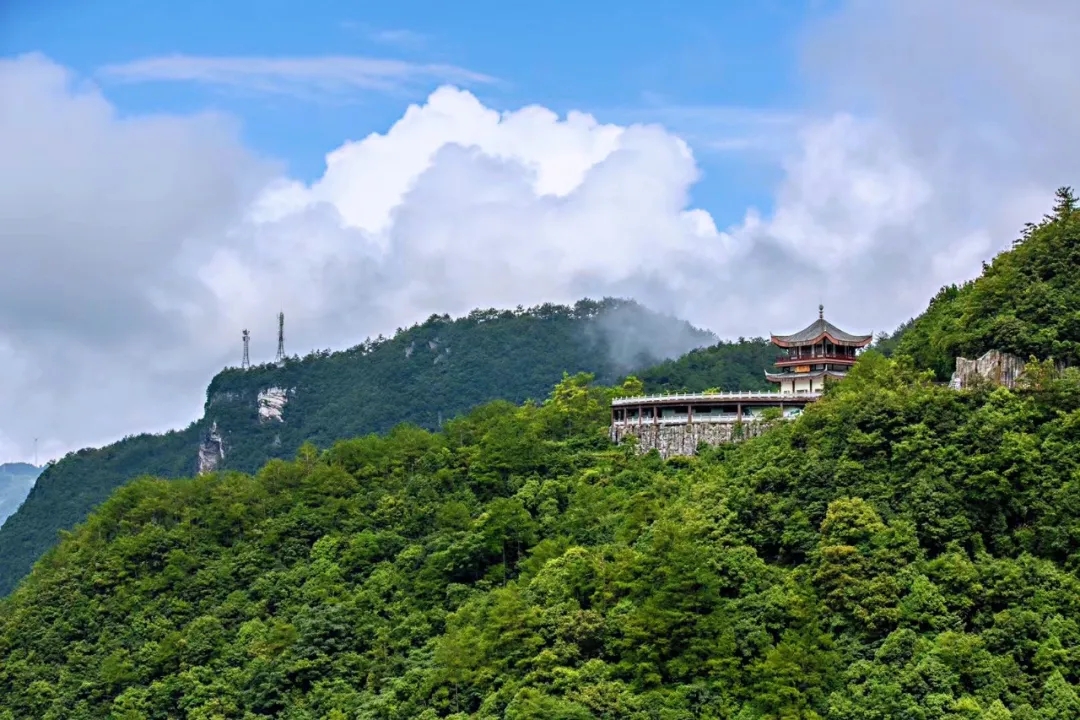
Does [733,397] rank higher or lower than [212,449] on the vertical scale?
lower

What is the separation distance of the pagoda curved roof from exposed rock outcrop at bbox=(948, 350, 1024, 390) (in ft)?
26.2

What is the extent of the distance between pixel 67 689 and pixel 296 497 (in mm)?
9303

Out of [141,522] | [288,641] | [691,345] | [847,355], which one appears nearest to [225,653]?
[288,641]

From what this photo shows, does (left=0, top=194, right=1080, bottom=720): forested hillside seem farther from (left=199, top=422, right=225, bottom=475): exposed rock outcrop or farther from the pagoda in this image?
(left=199, top=422, right=225, bottom=475): exposed rock outcrop

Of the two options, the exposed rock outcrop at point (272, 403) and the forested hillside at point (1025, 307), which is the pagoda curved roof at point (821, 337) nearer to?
the forested hillside at point (1025, 307)

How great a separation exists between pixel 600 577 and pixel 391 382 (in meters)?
78.4

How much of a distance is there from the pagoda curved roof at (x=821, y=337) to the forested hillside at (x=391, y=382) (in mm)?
58321

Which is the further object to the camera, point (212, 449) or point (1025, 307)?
point (212, 449)

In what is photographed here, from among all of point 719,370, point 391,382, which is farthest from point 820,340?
point 391,382

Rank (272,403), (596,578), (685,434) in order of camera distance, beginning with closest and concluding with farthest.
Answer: (596,578) < (685,434) < (272,403)

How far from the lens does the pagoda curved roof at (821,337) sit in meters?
49.4

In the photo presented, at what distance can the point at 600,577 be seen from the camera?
39969 mm

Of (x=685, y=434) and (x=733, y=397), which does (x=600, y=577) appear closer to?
(x=685, y=434)

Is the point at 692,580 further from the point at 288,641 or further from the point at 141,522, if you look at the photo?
the point at 141,522
